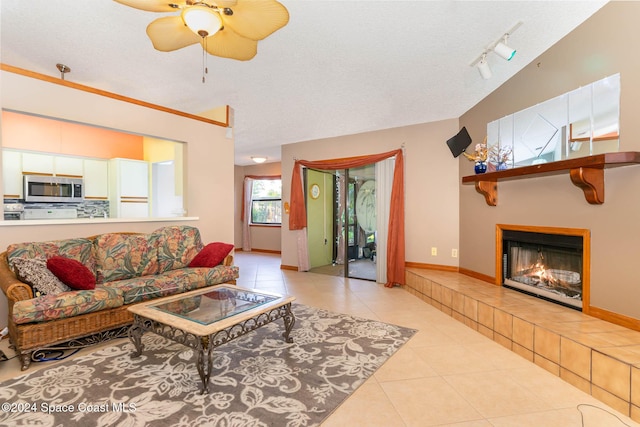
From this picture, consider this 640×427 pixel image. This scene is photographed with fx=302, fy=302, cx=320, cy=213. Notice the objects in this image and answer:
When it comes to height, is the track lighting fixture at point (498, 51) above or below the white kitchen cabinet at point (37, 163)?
above

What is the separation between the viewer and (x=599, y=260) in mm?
2357

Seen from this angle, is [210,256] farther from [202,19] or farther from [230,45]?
[202,19]

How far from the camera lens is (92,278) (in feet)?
8.61

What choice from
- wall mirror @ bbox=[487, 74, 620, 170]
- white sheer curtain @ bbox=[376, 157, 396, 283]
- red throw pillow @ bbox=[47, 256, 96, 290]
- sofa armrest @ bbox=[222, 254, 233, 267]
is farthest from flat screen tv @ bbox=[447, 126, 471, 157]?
red throw pillow @ bbox=[47, 256, 96, 290]

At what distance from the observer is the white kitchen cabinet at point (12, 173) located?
164 inches

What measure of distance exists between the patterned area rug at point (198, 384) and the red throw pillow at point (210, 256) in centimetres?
97

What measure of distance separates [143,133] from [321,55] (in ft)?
7.61

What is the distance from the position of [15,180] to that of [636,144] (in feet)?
22.3

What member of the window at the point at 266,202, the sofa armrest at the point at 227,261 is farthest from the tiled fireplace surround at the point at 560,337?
the window at the point at 266,202

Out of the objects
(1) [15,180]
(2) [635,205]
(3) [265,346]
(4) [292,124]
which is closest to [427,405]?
(3) [265,346]

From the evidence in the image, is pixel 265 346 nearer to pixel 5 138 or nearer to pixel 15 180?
pixel 15 180

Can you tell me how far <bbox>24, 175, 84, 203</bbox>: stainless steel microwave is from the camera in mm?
4273

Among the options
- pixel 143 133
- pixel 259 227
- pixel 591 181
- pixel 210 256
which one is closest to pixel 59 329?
pixel 210 256

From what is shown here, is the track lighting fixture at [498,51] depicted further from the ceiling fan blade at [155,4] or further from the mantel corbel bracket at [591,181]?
the ceiling fan blade at [155,4]
